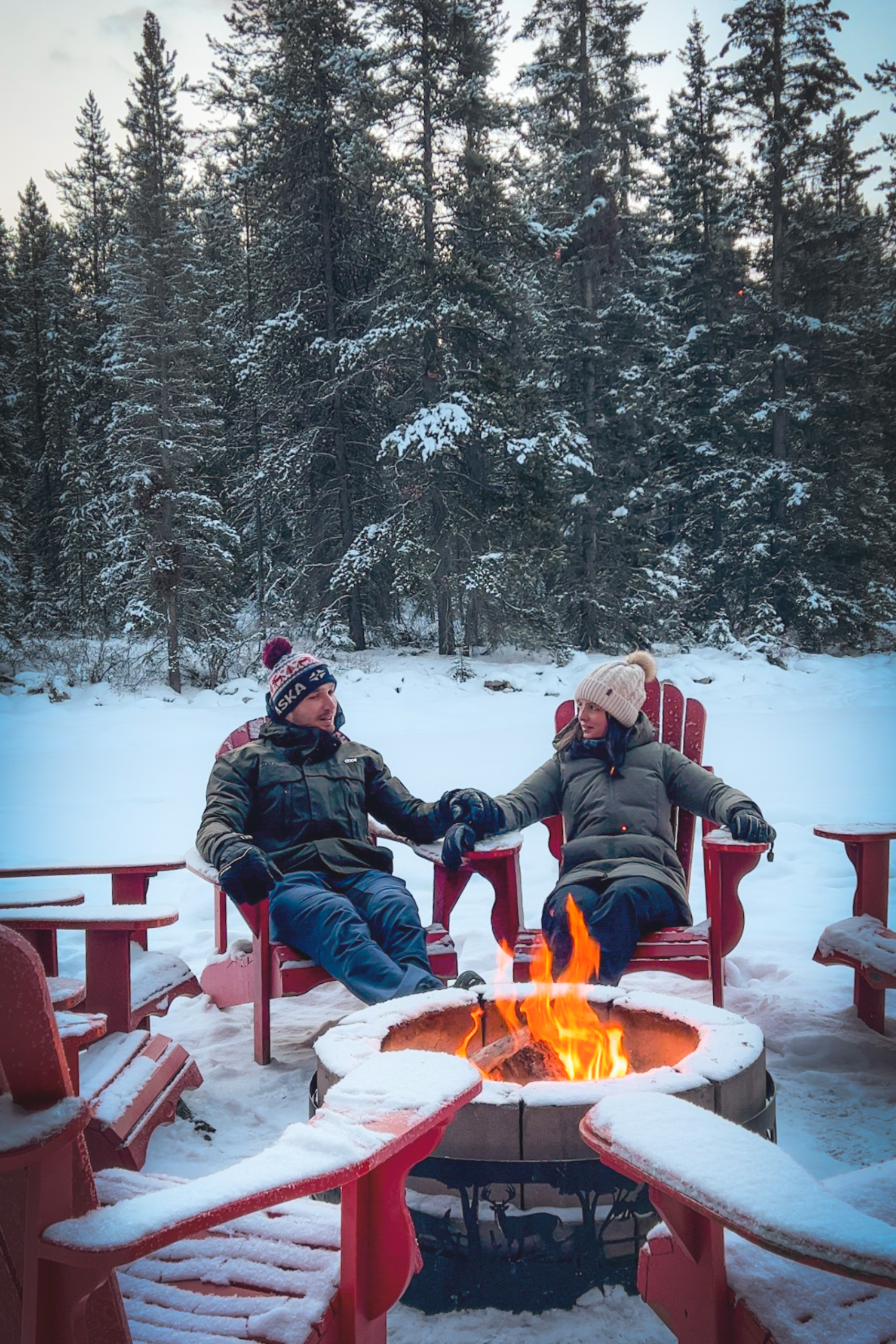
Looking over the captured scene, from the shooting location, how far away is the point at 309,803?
10.4 feet

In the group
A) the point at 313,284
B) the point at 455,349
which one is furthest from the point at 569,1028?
the point at 313,284

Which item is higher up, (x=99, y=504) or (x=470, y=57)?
(x=470, y=57)

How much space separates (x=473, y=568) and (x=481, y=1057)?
10.9 meters

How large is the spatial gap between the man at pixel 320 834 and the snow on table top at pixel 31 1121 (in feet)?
5.47

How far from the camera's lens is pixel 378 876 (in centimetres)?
306

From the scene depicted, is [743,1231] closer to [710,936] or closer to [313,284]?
[710,936]

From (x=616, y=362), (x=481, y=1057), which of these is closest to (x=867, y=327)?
(x=616, y=362)

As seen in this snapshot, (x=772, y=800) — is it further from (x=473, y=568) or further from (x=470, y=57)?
(x=470, y=57)

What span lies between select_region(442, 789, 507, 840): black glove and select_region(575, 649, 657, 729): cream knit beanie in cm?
53

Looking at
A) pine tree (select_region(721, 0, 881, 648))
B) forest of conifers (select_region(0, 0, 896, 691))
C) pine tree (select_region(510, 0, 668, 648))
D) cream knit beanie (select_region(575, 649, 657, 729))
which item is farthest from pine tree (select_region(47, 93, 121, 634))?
cream knit beanie (select_region(575, 649, 657, 729))

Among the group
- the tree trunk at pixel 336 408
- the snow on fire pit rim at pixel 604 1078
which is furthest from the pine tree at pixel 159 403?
the snow on fire pit rim at pixel 604 1078

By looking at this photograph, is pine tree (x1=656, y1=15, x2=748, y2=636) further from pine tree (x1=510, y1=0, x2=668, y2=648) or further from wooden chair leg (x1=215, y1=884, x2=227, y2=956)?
wooden chair leg (x1=215, y1=884, x2=227, y2=956)

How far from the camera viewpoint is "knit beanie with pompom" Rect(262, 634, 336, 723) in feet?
10.8

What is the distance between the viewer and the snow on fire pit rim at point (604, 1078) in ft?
5.47
